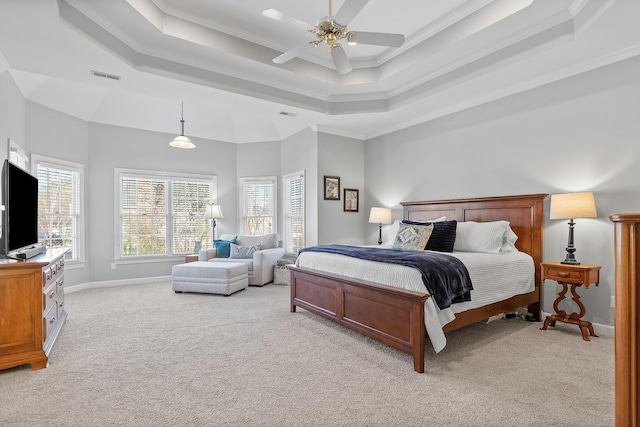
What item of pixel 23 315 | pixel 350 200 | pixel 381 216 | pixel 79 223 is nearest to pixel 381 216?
pixel 381 216

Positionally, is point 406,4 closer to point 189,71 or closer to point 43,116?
point 189,71

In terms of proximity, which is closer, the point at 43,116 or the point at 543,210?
the point at 543,210

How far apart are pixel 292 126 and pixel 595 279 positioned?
476cm

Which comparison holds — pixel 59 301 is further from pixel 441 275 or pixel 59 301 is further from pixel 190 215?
pixel 441 275

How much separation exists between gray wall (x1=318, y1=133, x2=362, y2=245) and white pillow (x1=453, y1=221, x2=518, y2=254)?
2.35m

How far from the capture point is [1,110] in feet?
11.6

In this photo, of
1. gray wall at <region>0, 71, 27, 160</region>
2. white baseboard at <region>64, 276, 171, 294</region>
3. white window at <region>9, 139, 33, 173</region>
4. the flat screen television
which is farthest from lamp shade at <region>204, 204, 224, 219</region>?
the flat screen television

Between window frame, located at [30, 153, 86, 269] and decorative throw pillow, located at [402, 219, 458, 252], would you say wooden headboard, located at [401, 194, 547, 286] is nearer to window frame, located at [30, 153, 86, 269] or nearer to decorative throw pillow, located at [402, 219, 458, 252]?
decorative throw pillow, located at [402, 219, 458, 252]

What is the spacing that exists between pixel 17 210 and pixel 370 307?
3280 mm

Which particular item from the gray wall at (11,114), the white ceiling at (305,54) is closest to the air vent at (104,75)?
the white ceiling at (305,54)

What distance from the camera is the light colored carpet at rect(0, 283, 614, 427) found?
1929 mm

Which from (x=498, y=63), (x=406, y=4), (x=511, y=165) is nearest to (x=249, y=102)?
(x=406, y=4)

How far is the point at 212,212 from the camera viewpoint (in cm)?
618

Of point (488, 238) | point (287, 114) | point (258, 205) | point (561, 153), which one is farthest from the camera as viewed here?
point (258, 205)
